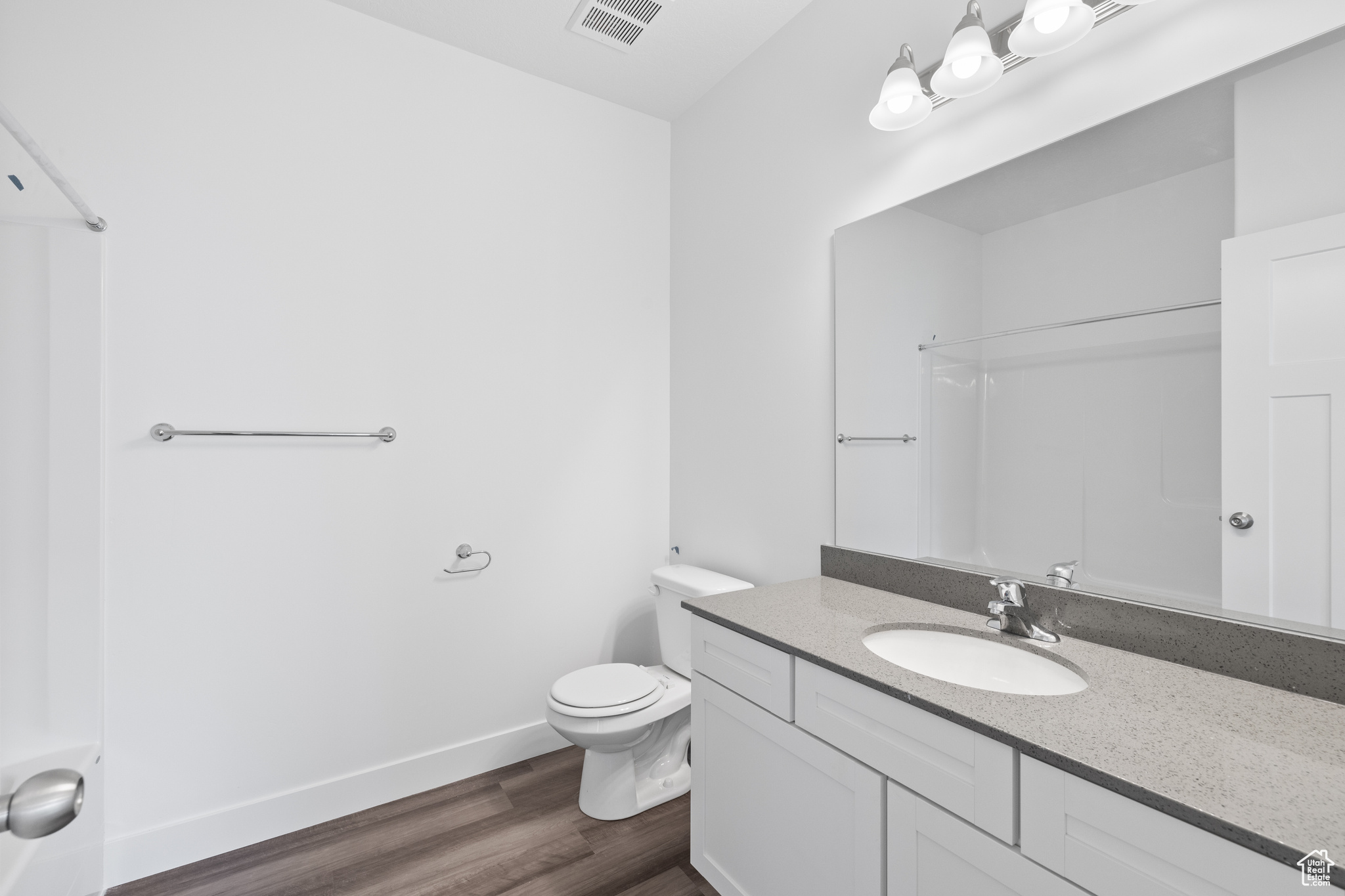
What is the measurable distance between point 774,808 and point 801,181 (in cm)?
180

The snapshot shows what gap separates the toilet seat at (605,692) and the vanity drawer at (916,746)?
2.48 feet

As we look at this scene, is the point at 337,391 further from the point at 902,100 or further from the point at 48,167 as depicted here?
the point at 902,100

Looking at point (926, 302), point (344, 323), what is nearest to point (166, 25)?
point (344, 323)

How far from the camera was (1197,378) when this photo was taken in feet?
3.64

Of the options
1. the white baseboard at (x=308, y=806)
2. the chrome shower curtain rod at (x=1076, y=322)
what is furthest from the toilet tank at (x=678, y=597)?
the chrome shower curtain rod at (x=1076, y=322)

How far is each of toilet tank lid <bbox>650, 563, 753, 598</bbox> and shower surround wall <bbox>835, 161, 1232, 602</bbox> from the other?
0.50 metres

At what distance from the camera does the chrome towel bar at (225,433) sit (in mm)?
1658

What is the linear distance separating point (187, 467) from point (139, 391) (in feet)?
0.78

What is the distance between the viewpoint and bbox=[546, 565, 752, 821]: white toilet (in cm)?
182

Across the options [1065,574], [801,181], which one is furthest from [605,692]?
[801,181]

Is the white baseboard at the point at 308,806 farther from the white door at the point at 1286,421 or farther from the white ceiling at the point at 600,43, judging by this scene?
the white ceiling at the point at 600,43

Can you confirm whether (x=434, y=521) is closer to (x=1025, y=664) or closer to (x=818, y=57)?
(x=1025, y=664)

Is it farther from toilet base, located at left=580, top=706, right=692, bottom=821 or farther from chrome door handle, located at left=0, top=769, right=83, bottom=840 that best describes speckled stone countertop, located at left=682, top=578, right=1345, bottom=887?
chrome door handle, located at left=0, top=769, right=83, bottom=840
